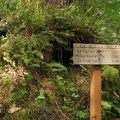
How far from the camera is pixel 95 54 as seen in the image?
12.0 ft

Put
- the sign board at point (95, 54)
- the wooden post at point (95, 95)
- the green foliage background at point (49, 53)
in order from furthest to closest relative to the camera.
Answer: the green foliage background at point (49, 53) < the wooden post at point (95, 95) < the sign board at point (95, 54)

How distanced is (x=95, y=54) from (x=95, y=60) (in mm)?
95

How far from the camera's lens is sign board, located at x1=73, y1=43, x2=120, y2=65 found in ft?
11.6

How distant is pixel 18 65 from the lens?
4.71m

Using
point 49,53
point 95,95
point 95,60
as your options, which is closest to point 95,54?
point 95,60

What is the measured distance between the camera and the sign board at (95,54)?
3.54m

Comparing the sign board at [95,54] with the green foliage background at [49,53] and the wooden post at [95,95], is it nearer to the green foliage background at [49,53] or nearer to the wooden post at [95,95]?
the wooden post at [95,95]

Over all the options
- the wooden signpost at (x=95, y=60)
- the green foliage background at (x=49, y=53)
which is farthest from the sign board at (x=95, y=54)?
the green foliage background at (x=49, y=53)

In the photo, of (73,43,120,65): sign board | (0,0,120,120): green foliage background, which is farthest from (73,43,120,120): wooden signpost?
Result: (0,0,120,120): green foliage background

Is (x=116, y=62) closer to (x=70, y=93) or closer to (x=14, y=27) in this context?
(x=70, y=93)

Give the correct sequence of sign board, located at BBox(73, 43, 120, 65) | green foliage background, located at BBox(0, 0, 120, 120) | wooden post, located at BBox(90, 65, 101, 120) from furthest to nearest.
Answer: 1. green foliage background, located at BBox(0, 0, 120, 120)
2. wooden post, located at BBox(90, 65, 101, 120)
3. sign board, located at BBox(73, 43, 120, 65)

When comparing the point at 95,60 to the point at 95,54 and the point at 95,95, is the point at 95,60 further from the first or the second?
the point at 95,95

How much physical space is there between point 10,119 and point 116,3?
5662 millimetres

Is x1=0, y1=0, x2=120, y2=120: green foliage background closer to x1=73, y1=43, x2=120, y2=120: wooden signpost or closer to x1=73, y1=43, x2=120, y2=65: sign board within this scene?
x1=73, y1=43, x2=120, y2=120: wooden signpost
